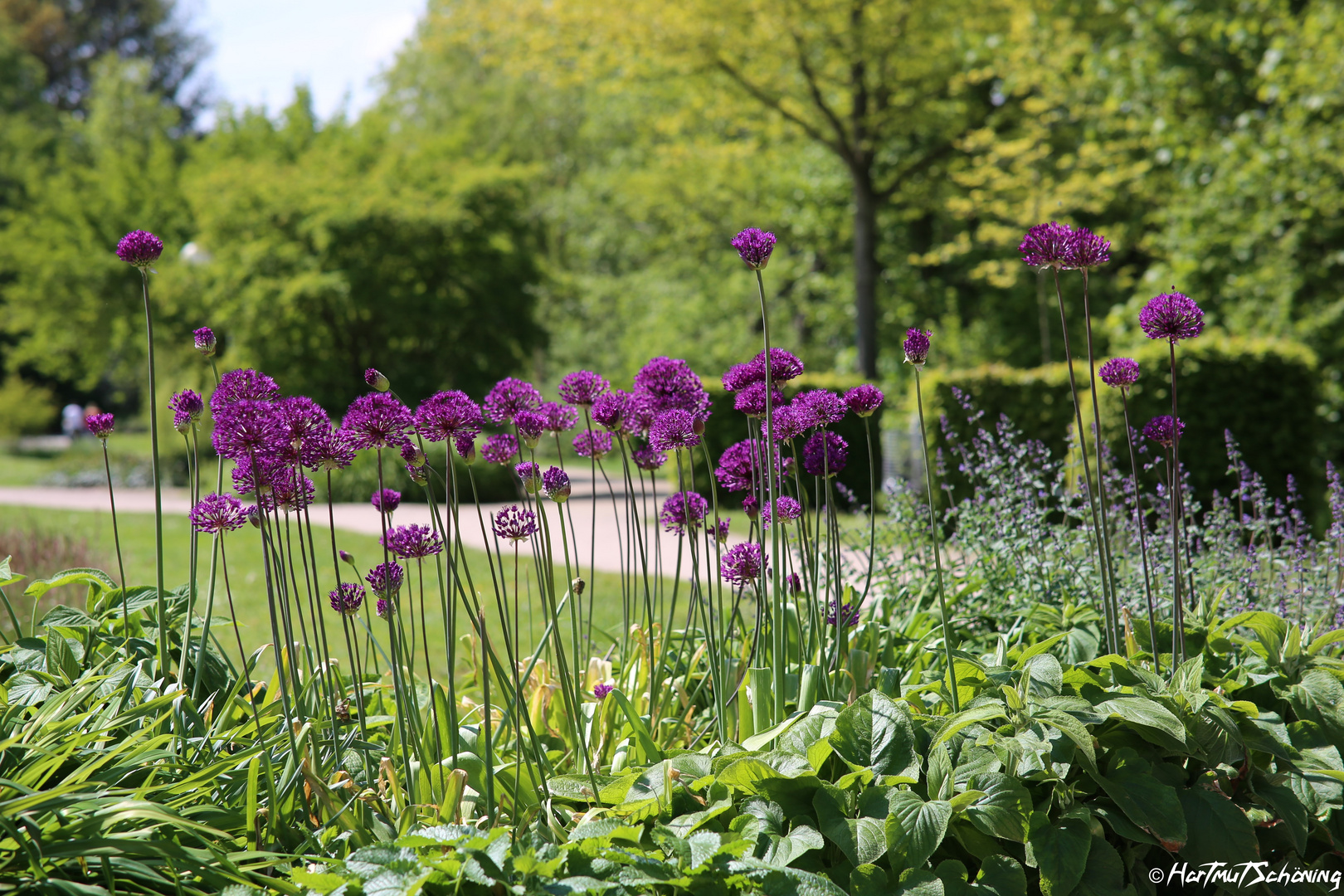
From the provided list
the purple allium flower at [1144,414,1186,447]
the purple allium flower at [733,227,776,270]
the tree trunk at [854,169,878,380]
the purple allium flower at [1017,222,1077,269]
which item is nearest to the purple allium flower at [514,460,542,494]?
the purple allium flower at [733,227,776,270]

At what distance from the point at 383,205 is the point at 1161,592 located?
1404 cm

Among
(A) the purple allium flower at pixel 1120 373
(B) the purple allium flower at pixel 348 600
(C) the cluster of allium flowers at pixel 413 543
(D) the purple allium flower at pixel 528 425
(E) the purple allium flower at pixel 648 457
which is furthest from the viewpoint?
(E) the purple allium flower at pixel 648 457

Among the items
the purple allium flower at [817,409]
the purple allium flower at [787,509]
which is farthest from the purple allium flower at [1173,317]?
the purple allium flower at [787,509]

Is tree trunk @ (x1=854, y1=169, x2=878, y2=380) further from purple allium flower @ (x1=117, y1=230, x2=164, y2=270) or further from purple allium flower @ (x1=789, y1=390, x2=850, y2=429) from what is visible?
purple allium flower @ (x1=117, y1=230, x2=164, y2=270)

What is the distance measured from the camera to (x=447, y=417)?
6.07ft

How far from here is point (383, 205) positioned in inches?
587

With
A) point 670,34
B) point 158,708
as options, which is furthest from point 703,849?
point 670,34

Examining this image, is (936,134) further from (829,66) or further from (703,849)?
(703,849)

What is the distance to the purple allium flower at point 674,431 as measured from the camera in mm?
2240

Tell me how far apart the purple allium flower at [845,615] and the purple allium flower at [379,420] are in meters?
1.16

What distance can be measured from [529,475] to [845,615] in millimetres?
959

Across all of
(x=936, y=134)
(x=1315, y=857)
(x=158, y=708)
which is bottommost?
(x=1315, y=857)

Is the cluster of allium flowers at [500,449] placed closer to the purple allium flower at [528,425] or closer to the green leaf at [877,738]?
the purple allium flower at [528,425]

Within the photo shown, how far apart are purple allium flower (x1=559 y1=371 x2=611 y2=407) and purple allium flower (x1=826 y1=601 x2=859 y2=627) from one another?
0.83 meters
